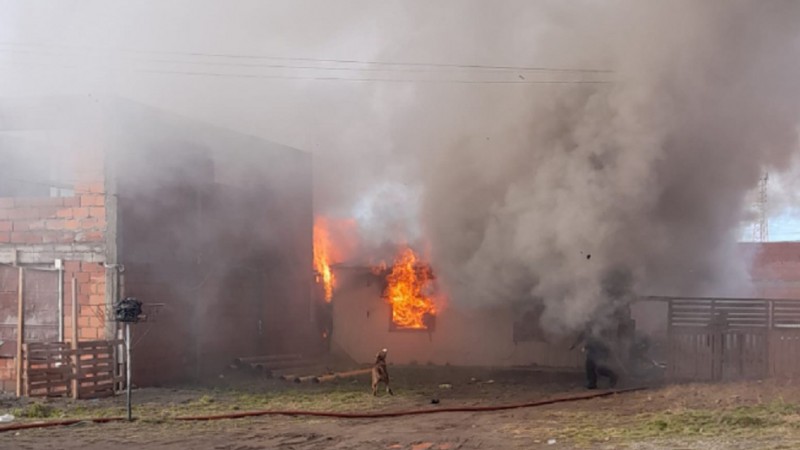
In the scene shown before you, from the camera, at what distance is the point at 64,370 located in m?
A: 11.6

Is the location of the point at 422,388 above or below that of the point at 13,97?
below

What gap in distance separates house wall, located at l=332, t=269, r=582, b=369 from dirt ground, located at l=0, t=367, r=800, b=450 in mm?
3256

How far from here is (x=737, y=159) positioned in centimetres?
1550

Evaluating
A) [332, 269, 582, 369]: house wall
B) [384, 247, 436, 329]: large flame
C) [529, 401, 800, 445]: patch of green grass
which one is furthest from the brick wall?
[529, 401, 800, 445]: patch of green grass

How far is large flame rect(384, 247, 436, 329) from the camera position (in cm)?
1797

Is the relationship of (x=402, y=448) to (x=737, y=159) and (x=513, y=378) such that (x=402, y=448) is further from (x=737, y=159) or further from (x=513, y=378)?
(x=737, y=159)

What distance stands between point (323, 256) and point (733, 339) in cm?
1015

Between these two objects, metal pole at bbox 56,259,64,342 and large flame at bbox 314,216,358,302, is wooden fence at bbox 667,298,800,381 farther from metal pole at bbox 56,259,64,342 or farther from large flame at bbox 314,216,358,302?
metal pole at bbox 56,259,64,342

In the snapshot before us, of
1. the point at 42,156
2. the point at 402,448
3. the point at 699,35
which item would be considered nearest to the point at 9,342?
the point at 42,156

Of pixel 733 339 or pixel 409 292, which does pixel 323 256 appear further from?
pixel 733 339

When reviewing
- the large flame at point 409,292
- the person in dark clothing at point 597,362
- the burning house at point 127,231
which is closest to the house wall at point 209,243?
the burning house at point 127,231

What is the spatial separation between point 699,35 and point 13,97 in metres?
11.8

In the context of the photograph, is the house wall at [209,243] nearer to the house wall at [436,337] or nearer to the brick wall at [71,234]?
the brick wall at [71,234]

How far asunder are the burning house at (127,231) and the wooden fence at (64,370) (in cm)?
41
